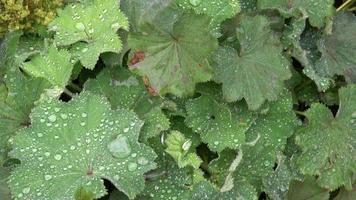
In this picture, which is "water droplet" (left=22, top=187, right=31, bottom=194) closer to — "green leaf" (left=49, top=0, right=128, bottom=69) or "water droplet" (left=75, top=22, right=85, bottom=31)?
"green leaf" (left=49, top=0, right=128, bottom=69)

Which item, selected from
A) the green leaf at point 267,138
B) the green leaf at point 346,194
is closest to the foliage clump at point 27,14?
the green leaf at point 267,138

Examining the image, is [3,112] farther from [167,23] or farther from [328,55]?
[328,55]

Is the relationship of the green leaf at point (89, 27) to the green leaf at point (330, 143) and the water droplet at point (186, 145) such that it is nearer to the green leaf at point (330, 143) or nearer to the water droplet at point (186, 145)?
the water droplet at point (186, 145)

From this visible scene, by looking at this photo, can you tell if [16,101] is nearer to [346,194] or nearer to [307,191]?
[307,191]

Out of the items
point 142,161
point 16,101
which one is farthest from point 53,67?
point 142,161

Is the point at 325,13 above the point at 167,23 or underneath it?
above

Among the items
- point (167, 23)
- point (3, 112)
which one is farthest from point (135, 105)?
point (3, 112)
